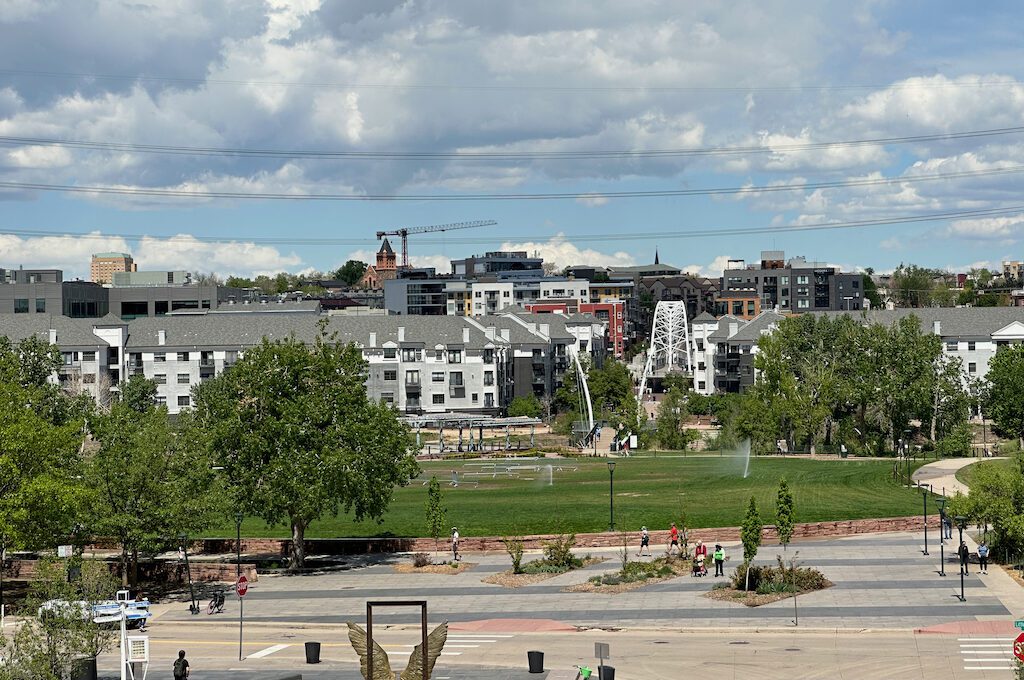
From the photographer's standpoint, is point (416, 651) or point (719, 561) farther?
point (719, 561)

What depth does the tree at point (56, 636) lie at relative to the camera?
34.4 m

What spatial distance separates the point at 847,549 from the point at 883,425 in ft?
203

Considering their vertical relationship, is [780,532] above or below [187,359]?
below

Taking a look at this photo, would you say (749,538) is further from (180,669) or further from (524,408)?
(524,408)

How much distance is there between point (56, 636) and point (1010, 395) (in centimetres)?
9488

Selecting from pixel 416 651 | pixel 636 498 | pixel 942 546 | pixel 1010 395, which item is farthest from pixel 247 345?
pixel 416 651

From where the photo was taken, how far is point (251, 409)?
6288 centimetres

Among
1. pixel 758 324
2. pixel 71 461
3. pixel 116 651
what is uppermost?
pixel 758 324

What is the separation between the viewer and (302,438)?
62.0 meters

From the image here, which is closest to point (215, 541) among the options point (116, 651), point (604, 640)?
point (116, 651)

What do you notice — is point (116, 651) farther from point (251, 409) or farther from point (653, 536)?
point (653, 536)

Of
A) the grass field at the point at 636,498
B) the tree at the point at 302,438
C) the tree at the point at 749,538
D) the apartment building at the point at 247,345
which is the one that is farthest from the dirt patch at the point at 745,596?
the apartment building at the point at 247,345

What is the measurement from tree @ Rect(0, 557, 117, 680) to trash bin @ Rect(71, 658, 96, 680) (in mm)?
123

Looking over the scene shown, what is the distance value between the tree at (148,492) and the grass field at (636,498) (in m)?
14.1
